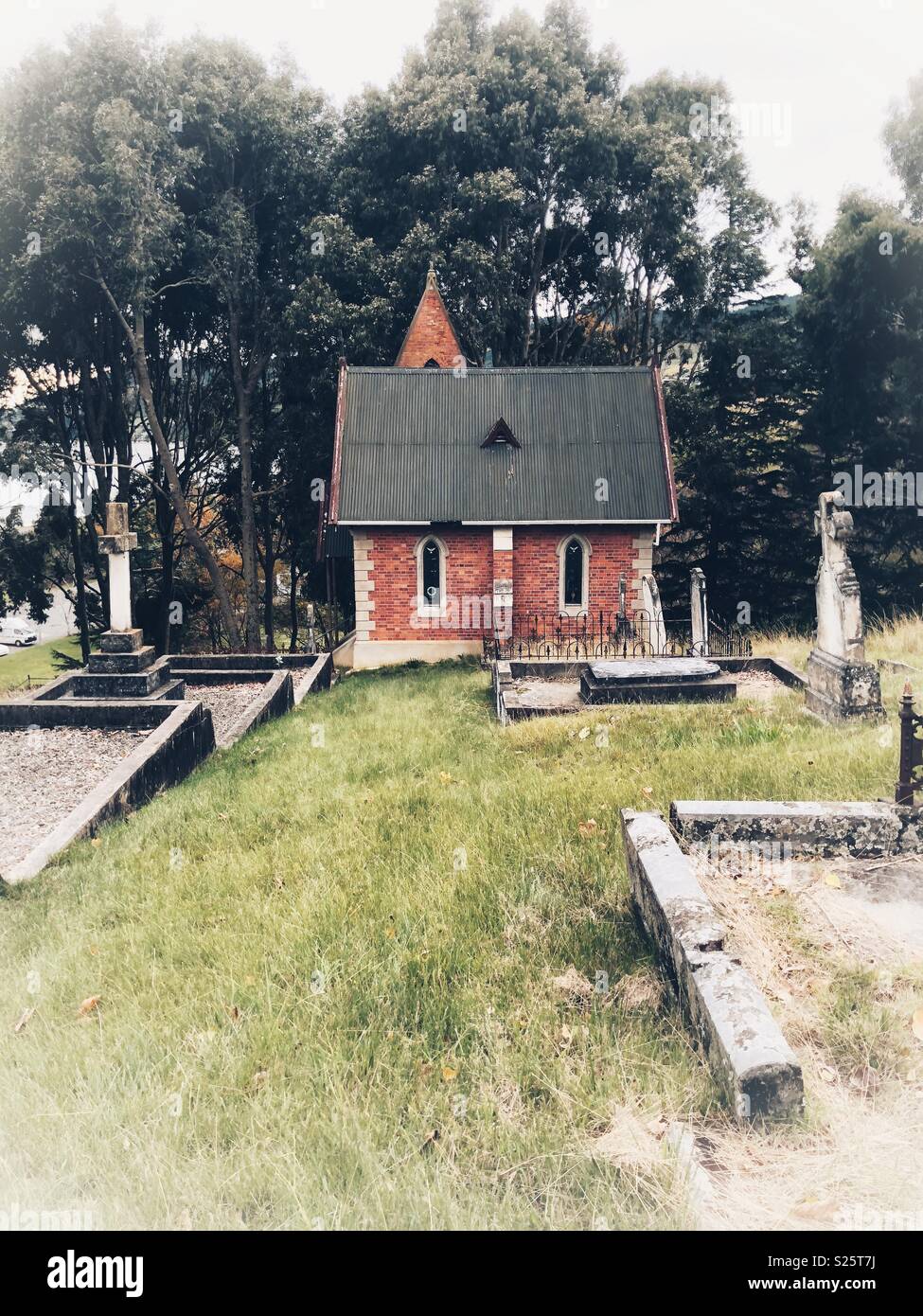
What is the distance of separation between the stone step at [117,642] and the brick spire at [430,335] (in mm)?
15589

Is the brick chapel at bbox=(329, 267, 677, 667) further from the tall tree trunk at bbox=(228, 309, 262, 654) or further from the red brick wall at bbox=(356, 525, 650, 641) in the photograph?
the tall tree trunk at bbox=(228, 309, 262, 654)

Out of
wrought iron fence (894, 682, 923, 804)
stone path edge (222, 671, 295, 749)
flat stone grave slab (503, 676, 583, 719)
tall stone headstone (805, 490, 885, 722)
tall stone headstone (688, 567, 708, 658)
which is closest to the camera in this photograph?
wrought iron fence (894, 682, 923, 804)

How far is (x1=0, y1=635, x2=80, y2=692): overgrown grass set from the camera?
120 feet

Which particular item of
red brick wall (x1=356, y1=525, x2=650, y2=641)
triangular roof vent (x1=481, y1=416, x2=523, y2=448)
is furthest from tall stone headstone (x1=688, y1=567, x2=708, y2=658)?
triangular roof vent (x1=481, y1=416, x2=523, y2=448)

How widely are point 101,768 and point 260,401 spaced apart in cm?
2357

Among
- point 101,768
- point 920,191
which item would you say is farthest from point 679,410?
point 101,768

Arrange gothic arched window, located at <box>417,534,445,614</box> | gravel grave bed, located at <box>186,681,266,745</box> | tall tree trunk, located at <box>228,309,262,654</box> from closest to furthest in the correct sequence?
1. gravel grave bed, located at <box>186,681,266,745</box>
2. gothic arched window, located at <box>417,534,445,614</box>
3. tall tree trunk, located at <box>228,309,262,654</box>

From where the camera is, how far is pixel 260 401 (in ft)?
106

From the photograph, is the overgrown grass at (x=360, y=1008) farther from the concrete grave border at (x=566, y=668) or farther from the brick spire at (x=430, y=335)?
the brick spire at (x=430, y=335)

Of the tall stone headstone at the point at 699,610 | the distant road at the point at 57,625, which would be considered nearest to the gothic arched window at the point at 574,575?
the tall stone headstone at the point at 699,610

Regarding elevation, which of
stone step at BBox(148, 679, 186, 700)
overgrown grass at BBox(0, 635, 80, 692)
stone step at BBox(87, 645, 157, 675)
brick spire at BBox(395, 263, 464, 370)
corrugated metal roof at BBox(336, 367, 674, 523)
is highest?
brick spire at BBox(395, 263, 464, 370)

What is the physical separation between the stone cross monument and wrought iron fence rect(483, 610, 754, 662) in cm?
661

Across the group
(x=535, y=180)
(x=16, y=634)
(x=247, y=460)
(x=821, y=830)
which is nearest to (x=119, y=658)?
(x=821, y=830)
